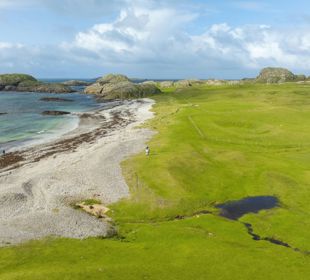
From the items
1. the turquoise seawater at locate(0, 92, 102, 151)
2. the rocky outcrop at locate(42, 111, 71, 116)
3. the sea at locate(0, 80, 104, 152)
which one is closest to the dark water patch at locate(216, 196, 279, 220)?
the sea at locate(0, 80, 104, 152)

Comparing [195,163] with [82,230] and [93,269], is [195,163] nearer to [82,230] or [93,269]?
[82,230]

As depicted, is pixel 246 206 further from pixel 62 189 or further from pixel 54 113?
pixel 54 113

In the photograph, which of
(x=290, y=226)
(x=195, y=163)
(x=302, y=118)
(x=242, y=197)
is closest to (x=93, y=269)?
(x=290, y=226)

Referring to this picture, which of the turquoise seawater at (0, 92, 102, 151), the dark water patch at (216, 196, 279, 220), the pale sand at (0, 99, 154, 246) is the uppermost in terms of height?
the turquoise seawater at (0, 92, 102, 151)

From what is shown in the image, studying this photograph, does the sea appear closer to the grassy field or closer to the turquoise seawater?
the turquoise seawater

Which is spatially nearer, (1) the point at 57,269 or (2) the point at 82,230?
(1) the point at 57,269
